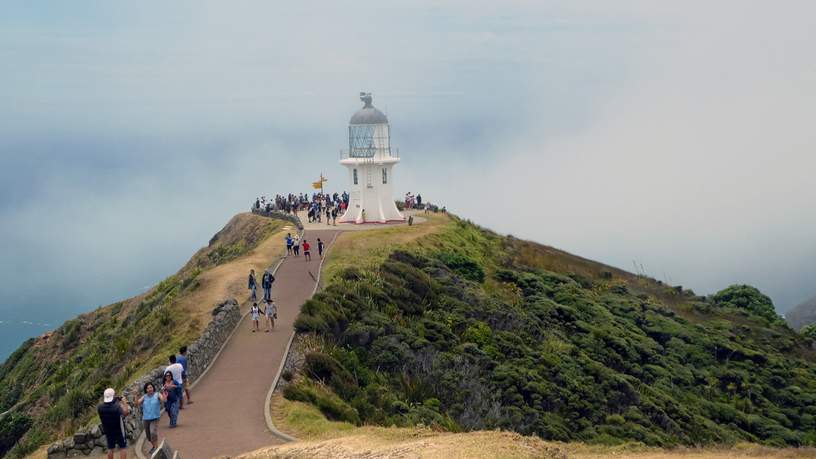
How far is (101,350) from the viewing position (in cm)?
3578

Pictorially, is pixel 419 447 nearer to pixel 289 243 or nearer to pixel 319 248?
pixel 319 248

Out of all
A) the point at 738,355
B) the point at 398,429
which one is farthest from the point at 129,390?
the point at 738,355

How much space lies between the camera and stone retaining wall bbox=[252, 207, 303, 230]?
165ft

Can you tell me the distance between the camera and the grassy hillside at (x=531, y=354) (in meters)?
26.0

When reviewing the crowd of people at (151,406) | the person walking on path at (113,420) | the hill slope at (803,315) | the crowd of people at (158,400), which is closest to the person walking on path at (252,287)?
the crowd of people at (158,400)

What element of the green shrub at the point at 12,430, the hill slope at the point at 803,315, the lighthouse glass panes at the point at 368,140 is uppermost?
the lighthouse glass panes at the point at 368,140

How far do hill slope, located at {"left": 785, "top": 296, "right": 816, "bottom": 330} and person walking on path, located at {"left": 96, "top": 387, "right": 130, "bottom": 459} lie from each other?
121m

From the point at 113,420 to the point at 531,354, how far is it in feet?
59.8

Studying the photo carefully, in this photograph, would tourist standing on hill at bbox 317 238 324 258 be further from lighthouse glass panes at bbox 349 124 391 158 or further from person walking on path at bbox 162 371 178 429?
person walking on path at bbox 162 371 178 429

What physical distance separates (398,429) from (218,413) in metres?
4.49

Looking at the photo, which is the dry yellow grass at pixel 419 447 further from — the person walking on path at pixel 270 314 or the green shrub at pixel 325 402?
the person walking on path at pixel 270 314

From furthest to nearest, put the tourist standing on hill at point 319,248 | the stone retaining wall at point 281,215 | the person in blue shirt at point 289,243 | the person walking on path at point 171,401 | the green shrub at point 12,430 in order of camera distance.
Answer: the stone retaining wall at point 281,215
the person in blue shirt at point 289,243
the tourist standing on hill at point 319,248
the green shrub at point 12,430
the person walking on path at point 171,401

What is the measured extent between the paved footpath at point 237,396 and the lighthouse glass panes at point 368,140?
1888 cm

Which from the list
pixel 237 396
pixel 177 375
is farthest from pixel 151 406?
pixel 237 396
